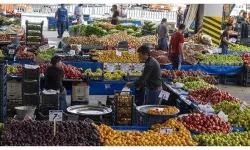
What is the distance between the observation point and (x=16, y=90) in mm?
9508

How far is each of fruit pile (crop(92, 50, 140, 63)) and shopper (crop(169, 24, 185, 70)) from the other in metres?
0.94

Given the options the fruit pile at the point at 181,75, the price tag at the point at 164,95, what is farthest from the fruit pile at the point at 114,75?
the price tag at the point at 164,95

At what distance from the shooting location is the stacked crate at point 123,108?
7512mm

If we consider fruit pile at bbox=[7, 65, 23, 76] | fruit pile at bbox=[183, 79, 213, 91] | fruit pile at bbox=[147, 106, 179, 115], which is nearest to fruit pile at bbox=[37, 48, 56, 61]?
fruit pile at bbox=[7, 65, 23, 76]

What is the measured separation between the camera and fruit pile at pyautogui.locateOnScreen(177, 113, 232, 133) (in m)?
6.55

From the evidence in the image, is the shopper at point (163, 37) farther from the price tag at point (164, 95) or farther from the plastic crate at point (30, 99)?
the price tag at point (164, 95)

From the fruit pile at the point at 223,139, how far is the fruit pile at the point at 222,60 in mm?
7304

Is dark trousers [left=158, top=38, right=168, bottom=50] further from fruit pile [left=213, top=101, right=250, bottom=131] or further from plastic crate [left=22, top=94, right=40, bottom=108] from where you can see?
fruit pile [left=213, top=101, right=250, bottom=131]

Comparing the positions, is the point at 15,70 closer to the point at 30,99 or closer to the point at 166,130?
the point at 30,99

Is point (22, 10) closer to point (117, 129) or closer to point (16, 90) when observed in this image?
point (16, 90)

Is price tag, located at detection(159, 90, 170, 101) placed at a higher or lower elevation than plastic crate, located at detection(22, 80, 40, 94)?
higher

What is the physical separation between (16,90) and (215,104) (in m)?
3.78

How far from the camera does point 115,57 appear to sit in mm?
12367

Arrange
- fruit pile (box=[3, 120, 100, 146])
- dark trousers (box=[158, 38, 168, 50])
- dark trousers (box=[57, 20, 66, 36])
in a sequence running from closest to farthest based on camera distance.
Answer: fruit pile (box=[3, 120, 100, 146]), dark trousers (box=[158, 38, 168, 50]), dark trousers (box=[57, 20, 66, 36])
